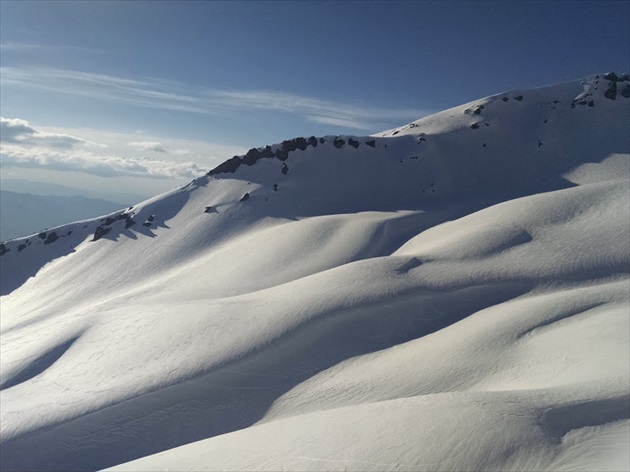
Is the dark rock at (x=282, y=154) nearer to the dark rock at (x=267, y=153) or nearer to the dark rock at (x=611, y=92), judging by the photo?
the dark rock at (x=267, y=153)

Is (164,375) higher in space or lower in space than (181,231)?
lower

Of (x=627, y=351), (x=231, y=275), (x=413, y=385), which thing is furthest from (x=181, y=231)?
(x=627, y=351)

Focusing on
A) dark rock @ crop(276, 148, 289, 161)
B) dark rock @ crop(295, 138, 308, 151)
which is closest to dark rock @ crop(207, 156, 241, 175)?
Answer: dark rock @ crop(276, 148, 289, 161)

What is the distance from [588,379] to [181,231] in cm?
5027

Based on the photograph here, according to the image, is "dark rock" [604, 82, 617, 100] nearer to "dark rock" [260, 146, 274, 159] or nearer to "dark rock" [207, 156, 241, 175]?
"dark rock" [260, 146, 274, 159]

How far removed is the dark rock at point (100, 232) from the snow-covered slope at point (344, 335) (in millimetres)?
3950

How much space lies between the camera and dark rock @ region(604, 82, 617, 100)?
7444 cm

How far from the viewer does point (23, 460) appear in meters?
20.8

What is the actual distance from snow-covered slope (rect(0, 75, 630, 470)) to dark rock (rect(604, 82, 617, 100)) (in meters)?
16.0

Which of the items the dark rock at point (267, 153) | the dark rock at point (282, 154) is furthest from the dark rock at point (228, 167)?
the dark rock at point (282, 154)

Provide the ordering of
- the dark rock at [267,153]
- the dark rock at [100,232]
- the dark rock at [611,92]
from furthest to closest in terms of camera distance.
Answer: the dark rock at [267,153], the dark rock at [611,92], the dark rock at [100,232]

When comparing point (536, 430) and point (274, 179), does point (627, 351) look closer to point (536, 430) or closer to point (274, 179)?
point (536, 430)

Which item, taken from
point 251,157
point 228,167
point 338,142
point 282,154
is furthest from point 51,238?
point 338,142

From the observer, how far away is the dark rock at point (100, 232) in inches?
2513
